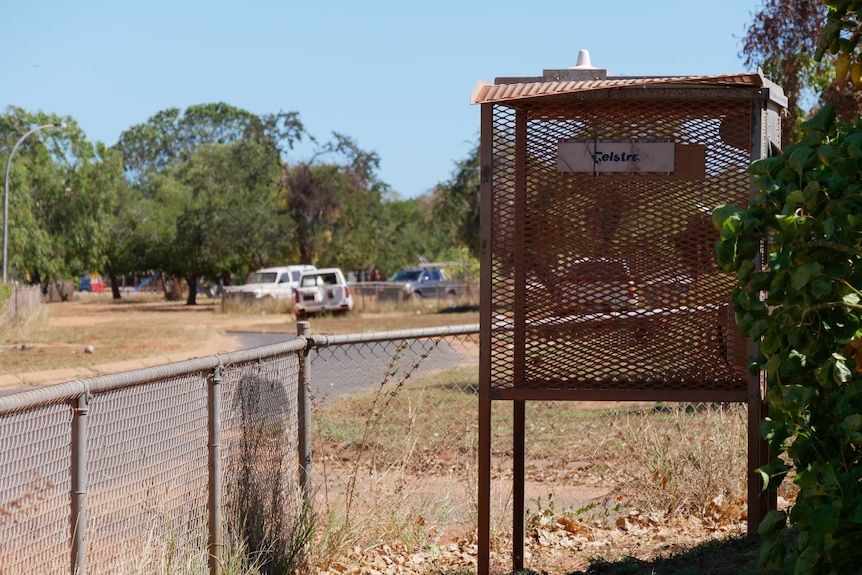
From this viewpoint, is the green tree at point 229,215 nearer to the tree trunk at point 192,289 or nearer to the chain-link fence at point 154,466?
the tree trunk at point 192,289

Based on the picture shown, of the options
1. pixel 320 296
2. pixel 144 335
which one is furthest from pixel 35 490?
pixel 320 296

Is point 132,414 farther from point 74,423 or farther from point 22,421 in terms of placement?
point 22,421

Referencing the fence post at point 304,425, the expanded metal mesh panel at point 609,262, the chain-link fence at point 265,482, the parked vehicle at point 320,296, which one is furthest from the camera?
the parked vehicle at point 320,296

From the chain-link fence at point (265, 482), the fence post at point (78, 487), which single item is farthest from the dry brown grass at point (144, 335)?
the fence post at point (78, 487)

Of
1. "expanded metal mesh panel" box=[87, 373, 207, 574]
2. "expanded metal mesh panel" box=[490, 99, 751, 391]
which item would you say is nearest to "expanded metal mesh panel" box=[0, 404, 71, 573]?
"expanded metal mesh panel" box=[87, 373, 207, 574]

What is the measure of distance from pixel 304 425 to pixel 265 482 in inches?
19.3

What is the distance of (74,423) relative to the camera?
3746mm

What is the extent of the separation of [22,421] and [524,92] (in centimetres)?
251

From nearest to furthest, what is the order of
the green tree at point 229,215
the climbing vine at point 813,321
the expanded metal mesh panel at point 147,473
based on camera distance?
the climbing vine at point 813,321
the expanded metal mesh panel at point 147,473
the green tree at point 229,215

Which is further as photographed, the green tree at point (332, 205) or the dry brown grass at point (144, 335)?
the green tree at point (332, 205)

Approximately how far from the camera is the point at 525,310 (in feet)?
16.1

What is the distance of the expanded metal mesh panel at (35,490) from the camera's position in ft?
11.0

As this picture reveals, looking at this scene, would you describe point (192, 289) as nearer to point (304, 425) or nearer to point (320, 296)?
point (320, 296)

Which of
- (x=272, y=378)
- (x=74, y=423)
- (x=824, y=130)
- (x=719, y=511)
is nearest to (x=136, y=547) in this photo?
(x=74, y=423)
